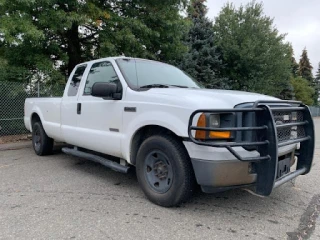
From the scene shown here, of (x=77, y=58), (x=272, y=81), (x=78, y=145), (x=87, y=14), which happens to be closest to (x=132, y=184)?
(x=78, y=145)

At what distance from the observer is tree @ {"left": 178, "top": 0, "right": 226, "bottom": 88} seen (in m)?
17.4

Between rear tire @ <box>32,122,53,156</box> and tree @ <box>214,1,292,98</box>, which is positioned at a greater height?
tree @ <box>214,1,292,98</box>

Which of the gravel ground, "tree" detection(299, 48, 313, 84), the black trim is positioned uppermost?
"tree" detection(299, 48, 313, 84)

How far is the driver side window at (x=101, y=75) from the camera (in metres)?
4.40

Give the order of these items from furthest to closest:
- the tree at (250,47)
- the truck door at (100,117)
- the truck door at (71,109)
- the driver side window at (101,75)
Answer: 1. the tree at (250,47)
2. the truck door at (71,109)
3. the driver side window at (101,75)
4. the truck door at (100,117)

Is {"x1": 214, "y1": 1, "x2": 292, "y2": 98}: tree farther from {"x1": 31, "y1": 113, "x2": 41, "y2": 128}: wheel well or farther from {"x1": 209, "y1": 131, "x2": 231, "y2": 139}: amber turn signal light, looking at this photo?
{"x1": 209, "y1": 131, "x2": 231, "y2": 139}: amber turn signal light

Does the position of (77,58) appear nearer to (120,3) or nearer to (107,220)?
(120,3)

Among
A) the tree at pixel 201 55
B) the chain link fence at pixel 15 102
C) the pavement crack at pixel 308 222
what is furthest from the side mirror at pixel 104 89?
the tree at pixel 201 55

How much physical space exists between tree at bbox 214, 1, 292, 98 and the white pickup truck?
18.1 metres

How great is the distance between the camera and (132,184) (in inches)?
178

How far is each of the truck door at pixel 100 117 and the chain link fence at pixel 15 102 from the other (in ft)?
16.3

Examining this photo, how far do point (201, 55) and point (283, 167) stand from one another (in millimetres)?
15817

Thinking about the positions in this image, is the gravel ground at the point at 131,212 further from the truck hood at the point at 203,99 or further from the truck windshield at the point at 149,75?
the truck windshield at the point at 149,75

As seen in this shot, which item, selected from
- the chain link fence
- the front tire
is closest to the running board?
the front tire
